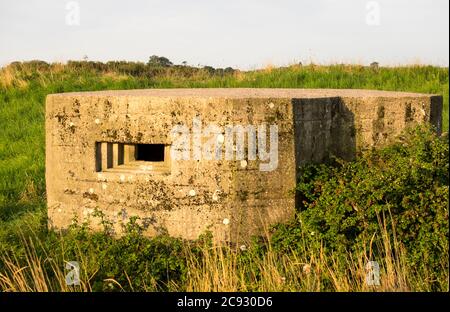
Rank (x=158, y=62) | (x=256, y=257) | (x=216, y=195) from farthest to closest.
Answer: (x=158, y=62), (x=216, y=195), (x=256, y=257)

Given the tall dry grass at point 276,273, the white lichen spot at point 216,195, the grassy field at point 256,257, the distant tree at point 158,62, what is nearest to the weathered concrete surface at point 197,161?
the white lichen spot at point 216,195

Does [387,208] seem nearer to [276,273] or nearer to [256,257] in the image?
[256,257]

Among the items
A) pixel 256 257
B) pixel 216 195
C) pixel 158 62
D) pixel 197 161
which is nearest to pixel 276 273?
pixel 256 257

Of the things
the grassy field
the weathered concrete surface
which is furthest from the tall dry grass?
the weathered concrete surface

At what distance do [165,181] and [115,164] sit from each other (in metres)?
0.62

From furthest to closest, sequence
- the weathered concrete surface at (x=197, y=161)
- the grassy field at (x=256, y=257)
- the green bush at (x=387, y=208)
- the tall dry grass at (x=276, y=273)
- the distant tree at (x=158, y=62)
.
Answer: the distant tree at (x=158, y=62) → the weathered concrete surface at (x=197, y=161) → the green bush at (x=387, y=208) → the grassy field at (x=256, y=257) → the tall dry grass at (x=276, y=273)

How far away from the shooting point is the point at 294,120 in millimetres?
5766

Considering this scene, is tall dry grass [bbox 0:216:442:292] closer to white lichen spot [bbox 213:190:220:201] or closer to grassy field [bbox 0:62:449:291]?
grassy field [bbox 0:62:449:291]

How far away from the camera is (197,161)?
18.8 feet

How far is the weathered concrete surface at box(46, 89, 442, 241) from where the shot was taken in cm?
571

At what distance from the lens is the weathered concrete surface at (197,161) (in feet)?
18.7

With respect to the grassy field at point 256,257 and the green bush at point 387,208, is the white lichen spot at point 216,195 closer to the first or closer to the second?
the grassy field at point 256,257

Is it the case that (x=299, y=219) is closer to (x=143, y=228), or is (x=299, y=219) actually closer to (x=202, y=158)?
(x=202, y=158)

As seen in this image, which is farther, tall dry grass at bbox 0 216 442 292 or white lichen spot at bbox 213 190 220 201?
white lichen spot at bbox 213 190 220 201
